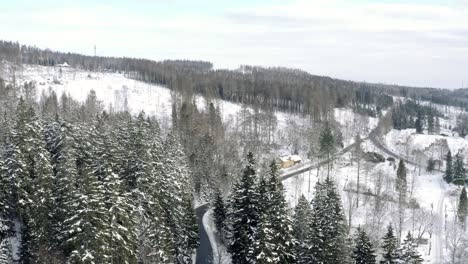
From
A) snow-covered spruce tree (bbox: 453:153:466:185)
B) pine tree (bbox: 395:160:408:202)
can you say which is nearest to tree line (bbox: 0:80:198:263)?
pine tree (bbox: 395:160:408:202)

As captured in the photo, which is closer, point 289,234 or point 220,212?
point 289,234

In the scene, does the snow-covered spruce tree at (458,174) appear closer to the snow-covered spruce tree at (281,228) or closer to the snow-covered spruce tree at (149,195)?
the snow-covered spruce tree at (281,228)

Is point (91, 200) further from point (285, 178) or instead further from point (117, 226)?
point (285, 178)

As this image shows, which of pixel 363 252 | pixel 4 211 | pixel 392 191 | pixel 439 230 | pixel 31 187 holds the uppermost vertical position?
pixel 31 187

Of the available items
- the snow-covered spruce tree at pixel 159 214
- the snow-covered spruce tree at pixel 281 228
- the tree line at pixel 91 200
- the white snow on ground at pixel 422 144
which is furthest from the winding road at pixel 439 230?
the snow-covered spruce tree at pixel 159 214

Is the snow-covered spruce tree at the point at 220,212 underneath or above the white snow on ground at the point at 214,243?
above

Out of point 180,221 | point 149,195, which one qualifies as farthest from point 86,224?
point 180,221
